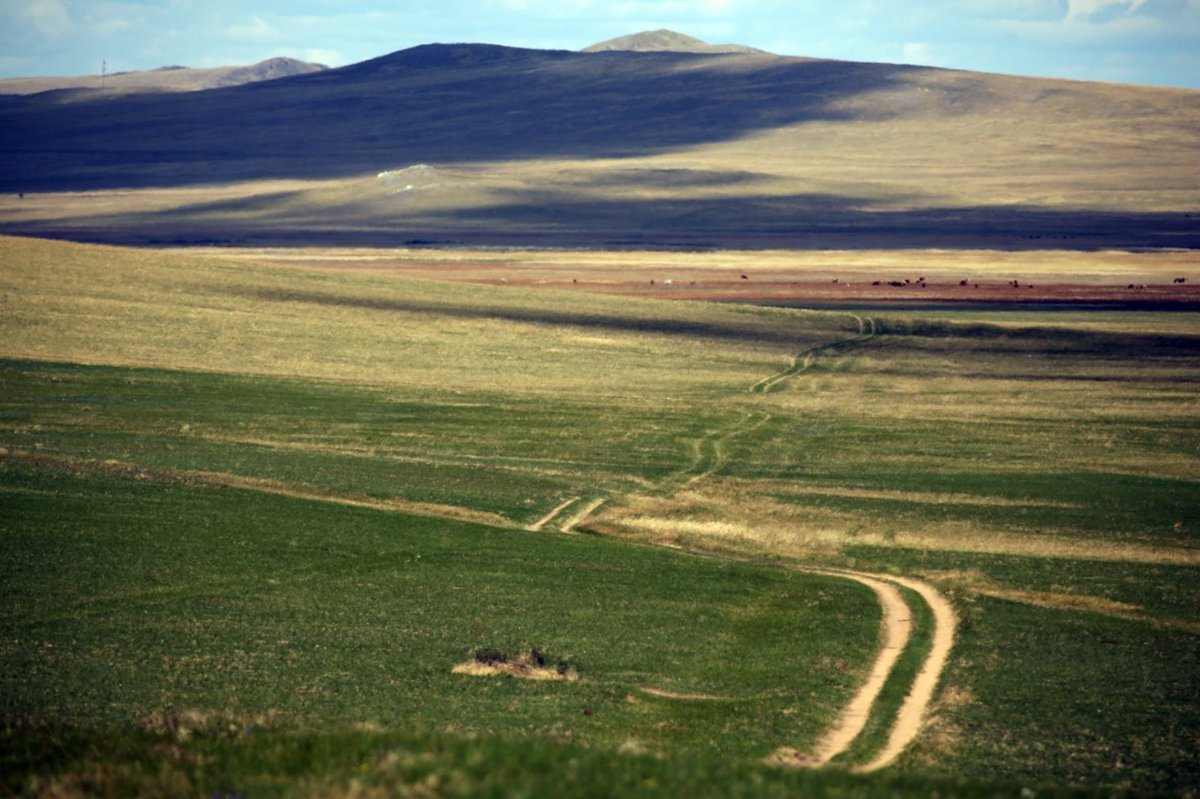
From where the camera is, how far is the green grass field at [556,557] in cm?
1598

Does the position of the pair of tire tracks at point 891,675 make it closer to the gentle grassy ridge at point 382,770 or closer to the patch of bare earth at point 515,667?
the patch of bare earth at point 515,667

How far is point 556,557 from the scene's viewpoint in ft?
99.6

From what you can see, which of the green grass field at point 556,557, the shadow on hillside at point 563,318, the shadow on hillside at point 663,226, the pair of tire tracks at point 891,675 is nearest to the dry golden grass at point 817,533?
the green grass field at point 556,557

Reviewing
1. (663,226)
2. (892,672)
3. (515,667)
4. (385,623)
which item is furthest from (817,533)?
(663,226)

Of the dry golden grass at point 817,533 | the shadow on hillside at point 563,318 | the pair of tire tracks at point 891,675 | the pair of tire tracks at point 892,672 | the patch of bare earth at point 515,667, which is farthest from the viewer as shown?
the shadow on hillside at point 563,318

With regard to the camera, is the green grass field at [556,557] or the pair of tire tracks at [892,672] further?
the pair of tire tracks at [892,672]

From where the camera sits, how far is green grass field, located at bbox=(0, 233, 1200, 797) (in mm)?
15977

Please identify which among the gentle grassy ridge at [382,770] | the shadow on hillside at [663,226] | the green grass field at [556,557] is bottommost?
the green grass field at [556,557]

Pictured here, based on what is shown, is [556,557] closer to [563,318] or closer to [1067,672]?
[1067,672]

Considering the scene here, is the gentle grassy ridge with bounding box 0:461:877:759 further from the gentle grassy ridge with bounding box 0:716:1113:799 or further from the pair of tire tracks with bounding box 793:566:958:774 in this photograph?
the gentle grassy ridge with bounding box 0:716:1113:799

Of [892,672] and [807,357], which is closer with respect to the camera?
[892,672]

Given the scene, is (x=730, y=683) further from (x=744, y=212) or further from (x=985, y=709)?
(x=744, y=212)

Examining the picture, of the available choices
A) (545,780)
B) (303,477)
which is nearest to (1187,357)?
(303,477)

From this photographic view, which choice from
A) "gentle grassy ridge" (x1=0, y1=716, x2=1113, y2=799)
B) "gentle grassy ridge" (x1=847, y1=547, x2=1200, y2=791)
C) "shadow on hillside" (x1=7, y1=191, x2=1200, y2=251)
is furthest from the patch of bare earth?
"shadow on hillside" (x1=7, y1=191, x2=1200, y2=251)
